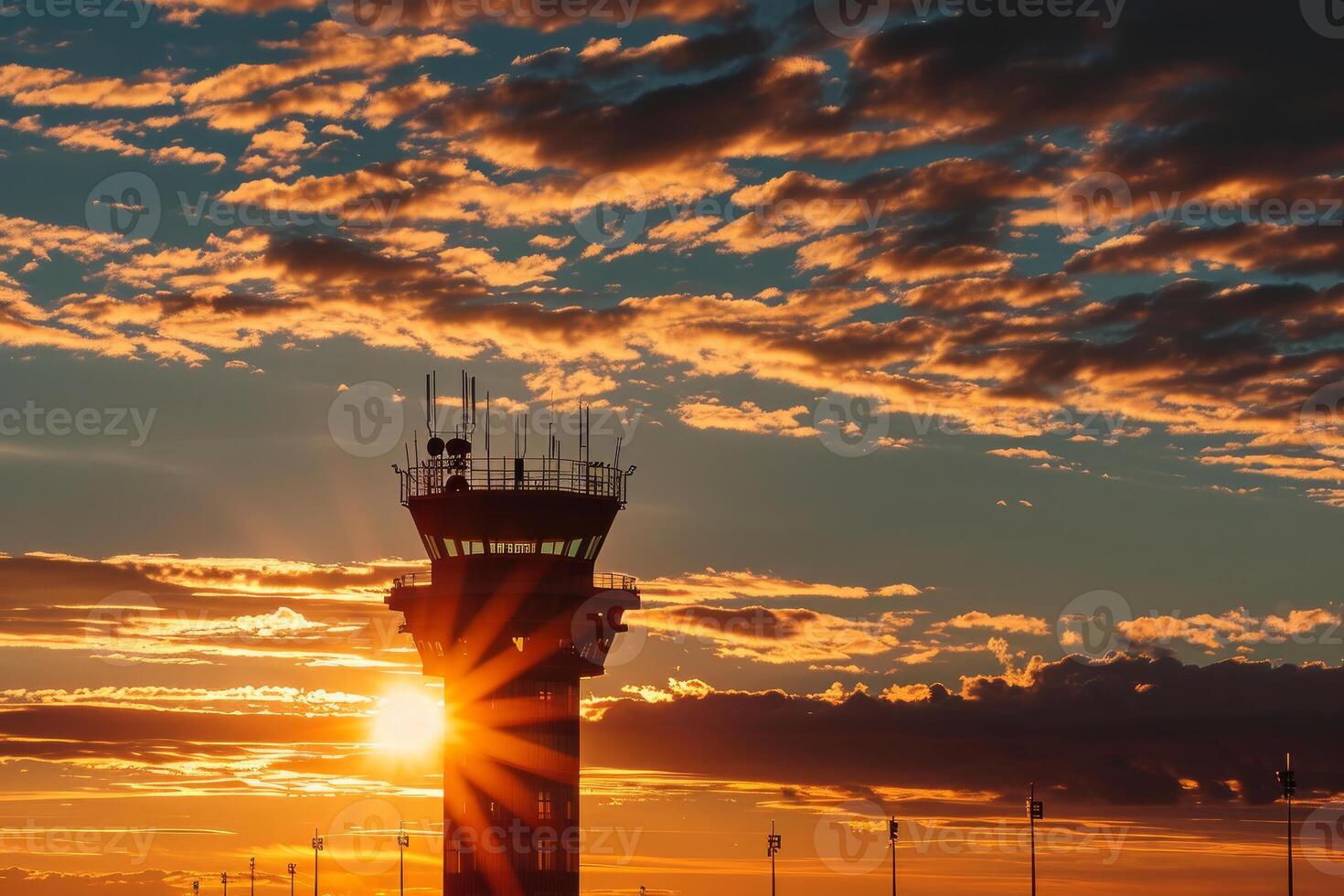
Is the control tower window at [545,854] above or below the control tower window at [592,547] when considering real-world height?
below

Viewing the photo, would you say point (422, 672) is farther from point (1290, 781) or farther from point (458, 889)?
point (1290, 781)

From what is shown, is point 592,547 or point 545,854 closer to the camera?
point 545,854

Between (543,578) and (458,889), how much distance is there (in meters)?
22.6

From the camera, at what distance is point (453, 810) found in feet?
431

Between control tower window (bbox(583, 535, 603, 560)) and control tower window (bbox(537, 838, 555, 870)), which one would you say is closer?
control tower window (bbox(537, 838, 555, 870))

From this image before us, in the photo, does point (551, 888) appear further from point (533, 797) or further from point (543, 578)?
point (543, 578)

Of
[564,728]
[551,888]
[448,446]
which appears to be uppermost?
[448,446]

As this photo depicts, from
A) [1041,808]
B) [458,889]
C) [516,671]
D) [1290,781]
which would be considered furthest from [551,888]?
[1290,781]

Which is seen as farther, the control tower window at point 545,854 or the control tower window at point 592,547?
the control tower window at point 592,547

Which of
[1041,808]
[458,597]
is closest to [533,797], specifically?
[458,597]

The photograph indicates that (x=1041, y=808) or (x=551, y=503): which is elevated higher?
(x=551, y=503)

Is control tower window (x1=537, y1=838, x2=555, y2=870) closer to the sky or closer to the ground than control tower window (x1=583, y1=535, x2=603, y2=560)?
closer to the ground

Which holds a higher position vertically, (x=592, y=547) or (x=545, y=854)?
(x=592, y=547)

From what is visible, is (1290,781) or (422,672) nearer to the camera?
(1290,781)
